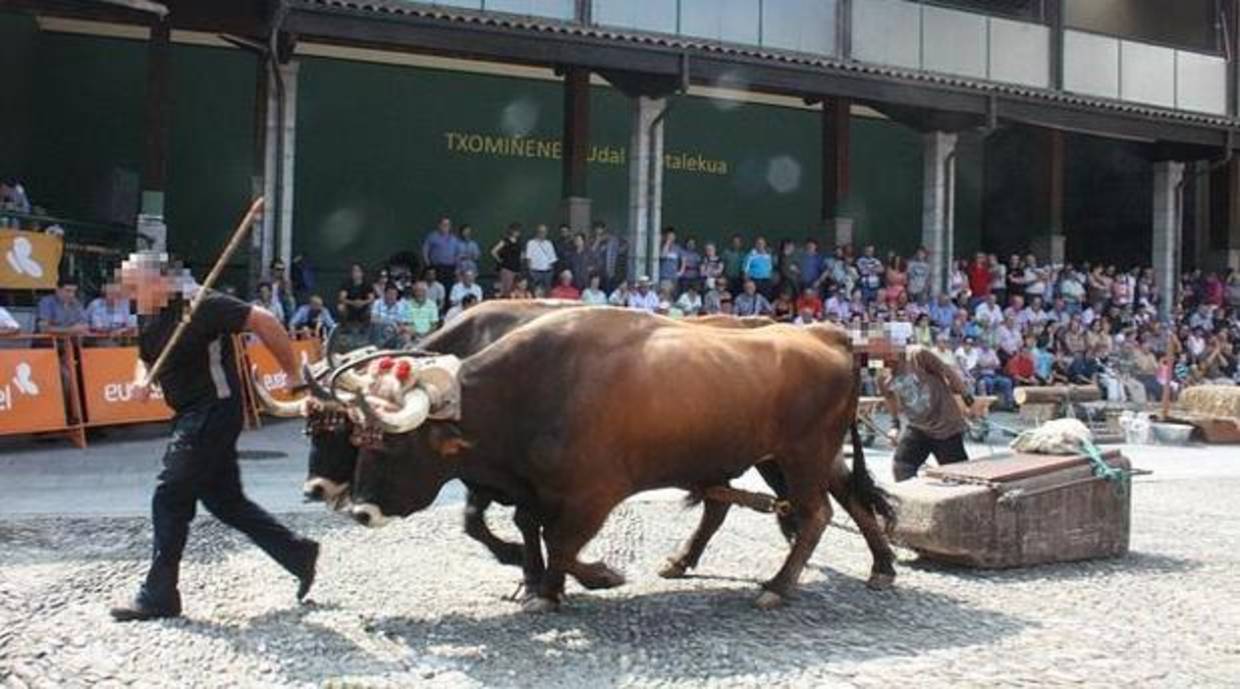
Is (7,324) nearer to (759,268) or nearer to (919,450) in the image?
(919,450)

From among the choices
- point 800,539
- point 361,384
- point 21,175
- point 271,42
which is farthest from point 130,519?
point 21,175

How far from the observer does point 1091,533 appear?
8078 mm

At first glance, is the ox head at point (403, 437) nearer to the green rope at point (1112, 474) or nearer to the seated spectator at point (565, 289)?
the green rope at point (1112, 474)

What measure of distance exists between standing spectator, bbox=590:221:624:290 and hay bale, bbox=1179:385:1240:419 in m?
8.35

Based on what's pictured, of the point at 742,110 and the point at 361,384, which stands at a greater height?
the point at 742,110

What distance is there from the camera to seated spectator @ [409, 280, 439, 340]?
637 inches

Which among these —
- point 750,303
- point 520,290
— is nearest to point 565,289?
point 520,290

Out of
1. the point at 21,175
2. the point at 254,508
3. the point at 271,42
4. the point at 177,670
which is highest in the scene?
the point at 271,42

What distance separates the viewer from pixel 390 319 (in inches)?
637

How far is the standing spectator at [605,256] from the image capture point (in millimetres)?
19219

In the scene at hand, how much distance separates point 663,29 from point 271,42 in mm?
5825

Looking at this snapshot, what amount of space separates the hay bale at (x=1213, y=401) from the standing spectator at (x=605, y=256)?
329 inches

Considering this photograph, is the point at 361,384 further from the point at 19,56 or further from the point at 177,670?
the point at 19,56

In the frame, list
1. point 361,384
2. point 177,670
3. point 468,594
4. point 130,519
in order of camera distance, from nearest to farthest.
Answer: point 177,670 → point 361,384 → point 468,594 → point 130,519
